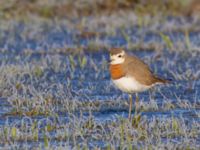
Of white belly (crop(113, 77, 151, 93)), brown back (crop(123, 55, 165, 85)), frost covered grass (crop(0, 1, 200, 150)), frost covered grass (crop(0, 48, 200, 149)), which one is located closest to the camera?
frost covered grass (crop(0, 48, 200, 149))

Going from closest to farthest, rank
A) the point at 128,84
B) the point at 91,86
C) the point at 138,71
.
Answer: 1. the point at 128,84
2. the point at 138,71
3. the point at 91,86

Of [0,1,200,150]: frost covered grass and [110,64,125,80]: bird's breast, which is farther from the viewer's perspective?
[110,64,125,80]: bird's breast

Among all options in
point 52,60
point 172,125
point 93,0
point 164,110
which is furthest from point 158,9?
point 172,125

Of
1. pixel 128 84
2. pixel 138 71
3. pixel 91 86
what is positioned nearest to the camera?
pixel 128 84

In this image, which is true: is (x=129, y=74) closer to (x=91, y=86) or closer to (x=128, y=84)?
(x=128, y=84)

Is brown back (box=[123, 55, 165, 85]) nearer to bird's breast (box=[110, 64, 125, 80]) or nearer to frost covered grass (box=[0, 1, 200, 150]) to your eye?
bird's breast (box=[110, 64, 125, 80])

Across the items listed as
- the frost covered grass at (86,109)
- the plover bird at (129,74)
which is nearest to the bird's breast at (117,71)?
the plover bird at (129,74)

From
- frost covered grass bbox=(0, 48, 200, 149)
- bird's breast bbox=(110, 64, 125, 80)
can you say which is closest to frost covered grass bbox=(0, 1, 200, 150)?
frost covered grass bbox=(0, 48, 200, 149)

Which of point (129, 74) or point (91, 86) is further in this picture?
point (91, 86)

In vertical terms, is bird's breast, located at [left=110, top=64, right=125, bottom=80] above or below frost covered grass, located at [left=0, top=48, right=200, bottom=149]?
above

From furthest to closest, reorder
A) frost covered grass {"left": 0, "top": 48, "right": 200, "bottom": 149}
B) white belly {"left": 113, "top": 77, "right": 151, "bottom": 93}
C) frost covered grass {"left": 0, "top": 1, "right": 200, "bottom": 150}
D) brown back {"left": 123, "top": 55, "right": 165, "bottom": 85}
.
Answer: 1. brown back {"left": 123, "top": 55, "right": 165, "bottom": 85}
2. white belly {"left": 113, "top": 77, "right": 151, "bottom": 93}
3. frost covered grass {"left": 0, "top": 1, "right": 200, "bottom": 150}
4. frost covered grass {"left": 0, "top": 48, "right": 200, "bottom": 149}

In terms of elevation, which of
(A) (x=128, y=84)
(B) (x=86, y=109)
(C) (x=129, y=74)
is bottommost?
(B) (x=86, y=109)

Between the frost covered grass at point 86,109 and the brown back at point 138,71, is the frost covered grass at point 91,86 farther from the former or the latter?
the brown back at point 138,71

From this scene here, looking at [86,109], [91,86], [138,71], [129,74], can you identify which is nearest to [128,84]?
[129,74]
